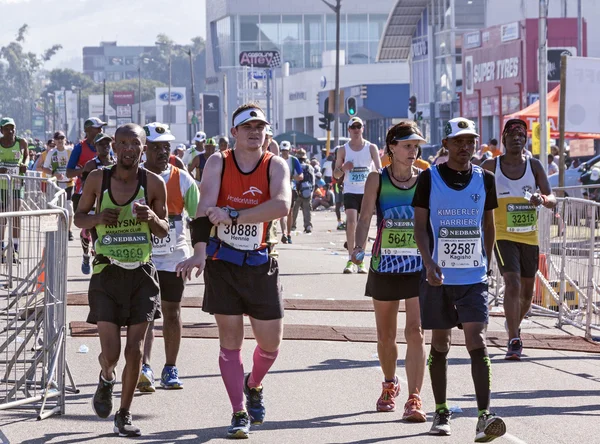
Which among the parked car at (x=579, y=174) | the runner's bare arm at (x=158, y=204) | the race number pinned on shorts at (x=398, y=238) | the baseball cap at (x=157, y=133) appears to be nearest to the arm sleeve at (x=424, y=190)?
the race number pinned on shorts at (x=398, y=238)

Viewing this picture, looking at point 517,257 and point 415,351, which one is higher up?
point 517,257

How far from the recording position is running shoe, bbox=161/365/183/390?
8.83 meters

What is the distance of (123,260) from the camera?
291 inches

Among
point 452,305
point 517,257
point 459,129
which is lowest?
point 452,305

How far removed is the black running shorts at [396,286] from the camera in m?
7.98

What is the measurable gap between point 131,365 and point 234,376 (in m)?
0.58

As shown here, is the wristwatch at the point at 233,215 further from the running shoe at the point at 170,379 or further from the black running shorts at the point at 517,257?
the black running shorts at the point at 517,257

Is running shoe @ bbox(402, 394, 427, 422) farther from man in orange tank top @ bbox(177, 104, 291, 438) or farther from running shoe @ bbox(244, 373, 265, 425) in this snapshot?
man in orange tank top @ bbox(177, 104, 291, 438)

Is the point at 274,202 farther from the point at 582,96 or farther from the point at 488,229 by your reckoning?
the point at 582,96

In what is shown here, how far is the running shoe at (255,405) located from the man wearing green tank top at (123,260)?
0.69 metres

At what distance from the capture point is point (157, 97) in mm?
149375

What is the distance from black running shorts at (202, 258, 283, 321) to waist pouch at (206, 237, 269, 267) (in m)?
0.03

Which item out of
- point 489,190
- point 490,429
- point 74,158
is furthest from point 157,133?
A: point 74,158

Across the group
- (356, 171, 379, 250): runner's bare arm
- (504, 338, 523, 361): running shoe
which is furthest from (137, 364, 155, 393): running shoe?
(504, 338, 523, 361): running shoe
